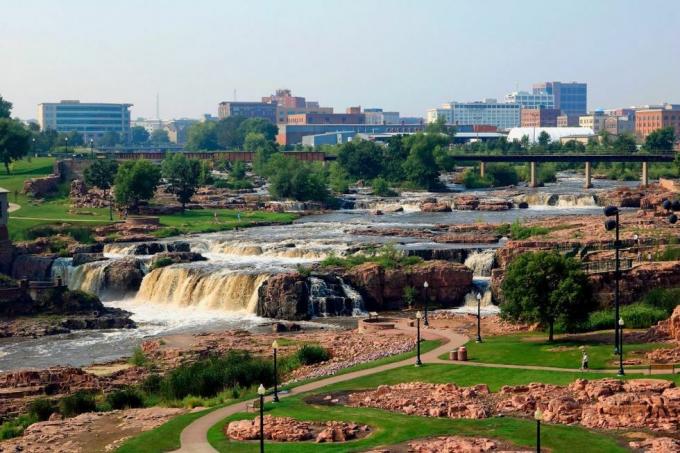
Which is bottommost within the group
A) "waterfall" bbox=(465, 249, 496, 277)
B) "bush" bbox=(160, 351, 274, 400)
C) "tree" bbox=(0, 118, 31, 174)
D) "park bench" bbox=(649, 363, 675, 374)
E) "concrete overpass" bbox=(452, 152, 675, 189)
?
"bush" bbox=(160, 351, 274, 400)

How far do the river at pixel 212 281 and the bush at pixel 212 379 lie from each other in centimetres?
1238

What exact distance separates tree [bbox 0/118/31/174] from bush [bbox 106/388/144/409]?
10177cm

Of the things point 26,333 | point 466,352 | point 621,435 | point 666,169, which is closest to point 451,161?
point 666,169

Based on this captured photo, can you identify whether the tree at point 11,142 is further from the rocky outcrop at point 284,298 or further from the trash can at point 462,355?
the trash can at point 462,355

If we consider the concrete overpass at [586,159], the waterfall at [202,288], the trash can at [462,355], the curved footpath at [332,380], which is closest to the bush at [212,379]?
the curved footpath at [332,380]

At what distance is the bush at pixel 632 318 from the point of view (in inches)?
2269

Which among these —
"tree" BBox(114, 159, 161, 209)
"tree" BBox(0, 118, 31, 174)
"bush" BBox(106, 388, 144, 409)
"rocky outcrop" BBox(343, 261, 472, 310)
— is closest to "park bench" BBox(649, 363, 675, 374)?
"bush" BBox(106, 388, 144, 409)

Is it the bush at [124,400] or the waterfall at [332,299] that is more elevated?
the waterfall at [332,299]

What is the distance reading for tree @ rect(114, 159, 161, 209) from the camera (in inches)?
4732

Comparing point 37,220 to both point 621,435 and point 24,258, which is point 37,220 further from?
point 621,435

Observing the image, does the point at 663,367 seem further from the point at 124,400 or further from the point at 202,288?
the point at 202,288

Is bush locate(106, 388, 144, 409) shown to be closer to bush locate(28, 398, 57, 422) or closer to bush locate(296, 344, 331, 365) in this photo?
bush locate(28, 398, 57, 422)

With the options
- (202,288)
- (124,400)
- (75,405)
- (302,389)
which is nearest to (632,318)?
(302,389)

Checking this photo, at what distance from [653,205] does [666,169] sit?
183 feet
